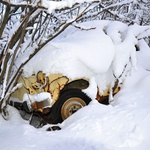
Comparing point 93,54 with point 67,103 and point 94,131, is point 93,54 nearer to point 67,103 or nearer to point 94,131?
point 67,103

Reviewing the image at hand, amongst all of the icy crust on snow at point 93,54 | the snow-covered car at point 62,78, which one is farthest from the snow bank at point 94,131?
the icy crust on snow at point 93,54

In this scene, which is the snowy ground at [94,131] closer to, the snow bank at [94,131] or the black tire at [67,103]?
the snow bank at [94,131]

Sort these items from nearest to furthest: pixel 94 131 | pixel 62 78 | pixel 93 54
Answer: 1. pixel 94 131
2. pixel 62 78
3. pixel 93 54

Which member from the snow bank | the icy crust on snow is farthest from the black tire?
the snow bank

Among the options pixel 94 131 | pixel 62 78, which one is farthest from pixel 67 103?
pixel 94 131

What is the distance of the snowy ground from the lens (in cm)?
325

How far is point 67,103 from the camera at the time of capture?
458 centimetres

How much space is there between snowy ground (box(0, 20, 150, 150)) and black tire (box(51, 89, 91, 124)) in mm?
521

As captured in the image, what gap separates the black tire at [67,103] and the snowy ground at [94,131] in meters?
0.52

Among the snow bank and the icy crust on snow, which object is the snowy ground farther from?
the icy crust on snow

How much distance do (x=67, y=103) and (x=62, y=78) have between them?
42cm

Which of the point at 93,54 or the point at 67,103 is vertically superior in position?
the point at 93,54

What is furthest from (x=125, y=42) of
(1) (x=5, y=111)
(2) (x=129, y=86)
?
(1) (x=5, y=111)

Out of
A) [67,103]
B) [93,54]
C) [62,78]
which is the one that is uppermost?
[93,54]
